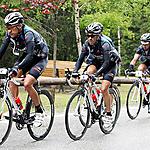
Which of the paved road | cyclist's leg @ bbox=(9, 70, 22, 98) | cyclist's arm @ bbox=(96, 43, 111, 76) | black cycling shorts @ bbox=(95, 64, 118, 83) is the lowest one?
the paved road

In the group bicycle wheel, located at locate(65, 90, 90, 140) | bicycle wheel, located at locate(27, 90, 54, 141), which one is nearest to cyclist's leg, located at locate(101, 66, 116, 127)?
bicycle wheel, located at locate(65, 90, 90, 140)

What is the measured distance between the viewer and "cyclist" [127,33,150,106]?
10.8 m

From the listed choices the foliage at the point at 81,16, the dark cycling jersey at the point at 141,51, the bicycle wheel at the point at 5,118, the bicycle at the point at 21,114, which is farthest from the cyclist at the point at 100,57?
the foliage at the point at 81,16

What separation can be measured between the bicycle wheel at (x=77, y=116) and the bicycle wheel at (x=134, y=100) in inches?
108

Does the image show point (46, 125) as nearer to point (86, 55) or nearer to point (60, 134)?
point (60, 134)

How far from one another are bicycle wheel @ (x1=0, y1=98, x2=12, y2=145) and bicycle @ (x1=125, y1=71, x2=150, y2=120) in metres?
4.19

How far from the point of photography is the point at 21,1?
1791cm

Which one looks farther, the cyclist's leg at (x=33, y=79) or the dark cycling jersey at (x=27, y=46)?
the cyclist's leg at (x=33, y=79)

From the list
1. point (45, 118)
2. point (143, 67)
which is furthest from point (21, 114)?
point (143, 67)

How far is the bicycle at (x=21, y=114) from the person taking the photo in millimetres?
7410

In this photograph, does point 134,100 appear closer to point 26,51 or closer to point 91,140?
point 91,140

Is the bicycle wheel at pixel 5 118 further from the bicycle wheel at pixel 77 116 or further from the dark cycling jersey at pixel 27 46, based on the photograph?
the bicycle wheel at pixel 77 116

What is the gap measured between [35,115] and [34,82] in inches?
23.8

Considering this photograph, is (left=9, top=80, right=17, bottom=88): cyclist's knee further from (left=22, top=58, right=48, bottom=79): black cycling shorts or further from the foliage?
the foliage
